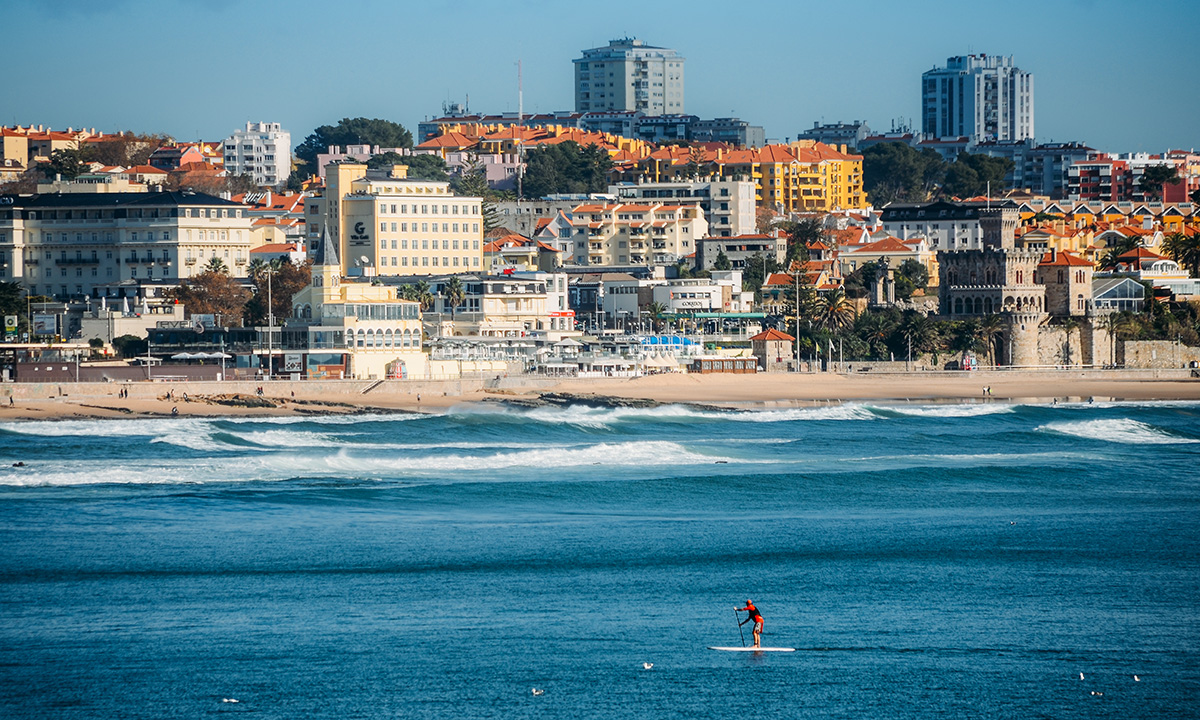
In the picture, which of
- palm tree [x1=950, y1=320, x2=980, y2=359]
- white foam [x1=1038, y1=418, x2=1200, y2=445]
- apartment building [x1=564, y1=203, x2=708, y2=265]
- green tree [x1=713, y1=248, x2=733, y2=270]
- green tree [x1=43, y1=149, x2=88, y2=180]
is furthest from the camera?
green tree [x1=43, y1=149, x2=88, y2=180]

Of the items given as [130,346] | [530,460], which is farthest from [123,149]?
[530,460]

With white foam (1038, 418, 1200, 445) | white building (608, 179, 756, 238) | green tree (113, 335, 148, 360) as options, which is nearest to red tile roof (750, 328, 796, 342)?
white foam (1038, 418, 1200, 445)

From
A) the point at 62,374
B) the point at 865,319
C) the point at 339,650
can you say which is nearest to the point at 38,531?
the point at 339,650

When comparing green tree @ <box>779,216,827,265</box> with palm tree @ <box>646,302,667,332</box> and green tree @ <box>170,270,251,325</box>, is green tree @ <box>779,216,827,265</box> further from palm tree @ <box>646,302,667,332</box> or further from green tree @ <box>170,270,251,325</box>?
green tree @ <box>170,270,251,325</box>

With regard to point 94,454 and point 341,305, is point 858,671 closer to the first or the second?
point 94,454

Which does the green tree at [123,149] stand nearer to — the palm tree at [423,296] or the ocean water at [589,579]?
the palm tree at [423,296]

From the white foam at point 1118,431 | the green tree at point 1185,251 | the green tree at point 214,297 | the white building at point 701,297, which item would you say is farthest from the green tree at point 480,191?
the white foam at point 1118,431
